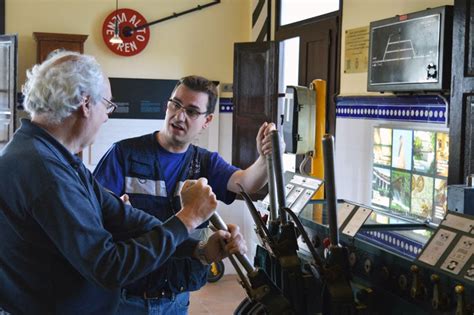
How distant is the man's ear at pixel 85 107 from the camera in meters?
1.71

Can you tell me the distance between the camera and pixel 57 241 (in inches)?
61.1

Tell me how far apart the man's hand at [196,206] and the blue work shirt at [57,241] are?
22mm

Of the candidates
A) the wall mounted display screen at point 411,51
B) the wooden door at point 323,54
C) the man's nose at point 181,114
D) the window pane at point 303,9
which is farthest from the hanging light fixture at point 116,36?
the man's nose at point 181,114

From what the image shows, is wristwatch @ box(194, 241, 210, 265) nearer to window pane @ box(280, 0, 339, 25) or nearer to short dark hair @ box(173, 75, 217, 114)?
short dark hair @ box(173, 75, 217, 114)

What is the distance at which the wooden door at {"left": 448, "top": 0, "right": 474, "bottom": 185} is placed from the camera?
2.91 meters

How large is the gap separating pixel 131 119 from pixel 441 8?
3.71m

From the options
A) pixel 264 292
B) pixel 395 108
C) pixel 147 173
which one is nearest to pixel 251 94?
pixel 395 108

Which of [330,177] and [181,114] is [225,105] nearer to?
[181,114]

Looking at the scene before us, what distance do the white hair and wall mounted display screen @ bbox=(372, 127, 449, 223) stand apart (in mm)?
2395

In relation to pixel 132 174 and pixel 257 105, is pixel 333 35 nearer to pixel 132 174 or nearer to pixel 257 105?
pixel 257 105

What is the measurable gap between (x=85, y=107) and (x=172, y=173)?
35.6 inches

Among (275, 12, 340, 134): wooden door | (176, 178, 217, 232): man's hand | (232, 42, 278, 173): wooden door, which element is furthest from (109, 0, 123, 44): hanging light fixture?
(176, 178, 217, 232): man's hand

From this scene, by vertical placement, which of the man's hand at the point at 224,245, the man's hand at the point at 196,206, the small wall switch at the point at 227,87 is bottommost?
the man's hand at the point at 224,245

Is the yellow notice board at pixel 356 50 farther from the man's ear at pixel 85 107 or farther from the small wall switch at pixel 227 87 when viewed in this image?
the man's ear at pixel 85 107
